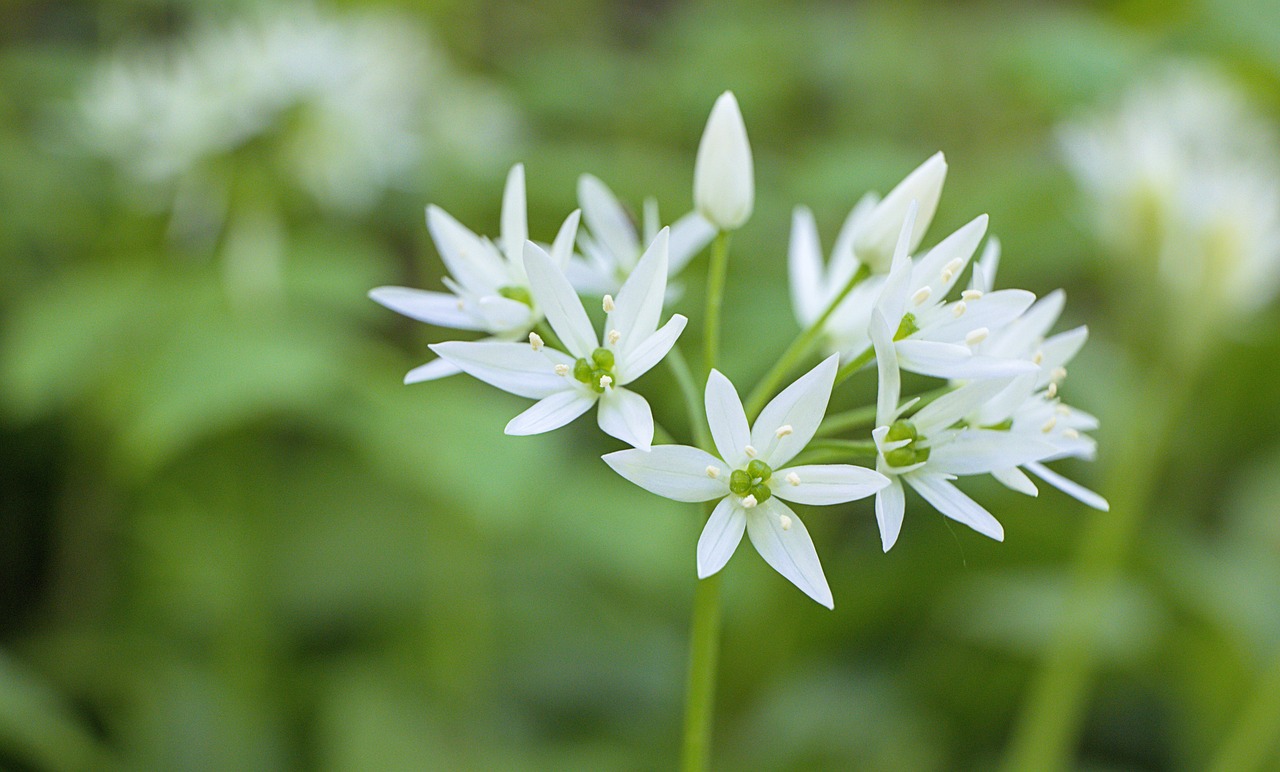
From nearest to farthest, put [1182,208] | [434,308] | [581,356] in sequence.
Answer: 1. [581,356]
2. [434,308]
3. [1182,208]

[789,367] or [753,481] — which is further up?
[789,367]

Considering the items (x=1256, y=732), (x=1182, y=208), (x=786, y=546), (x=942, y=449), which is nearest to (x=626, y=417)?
(x=786, y=546)

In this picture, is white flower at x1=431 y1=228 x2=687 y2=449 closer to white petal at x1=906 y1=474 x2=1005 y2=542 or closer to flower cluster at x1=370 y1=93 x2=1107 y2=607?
flower cluster at x1=370 y1=93 x2=1107 y2=607

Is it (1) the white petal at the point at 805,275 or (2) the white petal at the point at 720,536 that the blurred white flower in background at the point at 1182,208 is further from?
(2) the white petal at the point at 720,536

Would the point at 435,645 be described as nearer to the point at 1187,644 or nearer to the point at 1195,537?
the point at 1187,644

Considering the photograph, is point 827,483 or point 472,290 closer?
point 827,483

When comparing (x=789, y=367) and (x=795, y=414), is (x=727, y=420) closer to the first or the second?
(x=795, y=414)
